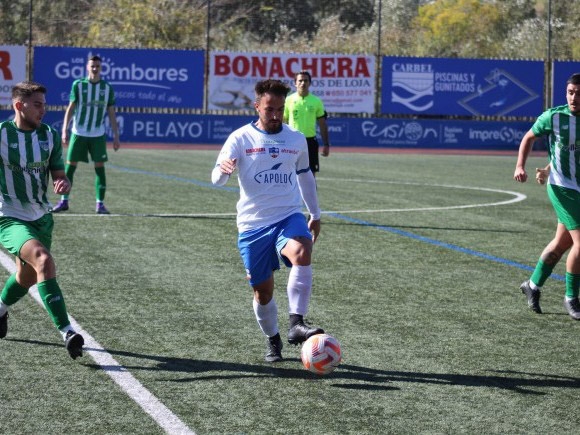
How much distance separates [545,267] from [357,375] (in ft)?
9.62

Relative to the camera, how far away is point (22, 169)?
284 inches

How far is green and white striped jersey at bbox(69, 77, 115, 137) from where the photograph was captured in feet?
50.2

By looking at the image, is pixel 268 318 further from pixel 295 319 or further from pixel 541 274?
pixel 541 274

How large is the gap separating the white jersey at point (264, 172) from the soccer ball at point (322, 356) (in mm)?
940

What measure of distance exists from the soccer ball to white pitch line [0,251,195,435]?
36.5 inches

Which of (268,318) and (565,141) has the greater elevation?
(565,141)

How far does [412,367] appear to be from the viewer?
681cm

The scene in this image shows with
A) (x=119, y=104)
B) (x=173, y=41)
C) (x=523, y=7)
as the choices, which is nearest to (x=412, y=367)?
(x=119, y=104)

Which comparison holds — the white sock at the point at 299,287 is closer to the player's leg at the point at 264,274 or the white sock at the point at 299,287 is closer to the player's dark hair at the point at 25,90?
the player's leg at the point at 264,274

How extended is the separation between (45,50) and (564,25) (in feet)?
73.0

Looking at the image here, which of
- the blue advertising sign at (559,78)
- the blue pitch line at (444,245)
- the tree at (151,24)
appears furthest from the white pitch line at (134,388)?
the tree at (151,24)

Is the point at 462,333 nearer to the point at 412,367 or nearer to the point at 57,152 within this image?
the point at 412,367

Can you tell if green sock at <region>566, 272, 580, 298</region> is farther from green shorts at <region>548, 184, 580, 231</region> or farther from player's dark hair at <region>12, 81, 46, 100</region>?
player's dark hair at <region>12, 81, 46, 100</region>

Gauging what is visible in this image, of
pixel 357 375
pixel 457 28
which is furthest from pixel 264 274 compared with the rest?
pixel 457 28
